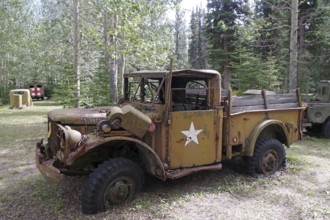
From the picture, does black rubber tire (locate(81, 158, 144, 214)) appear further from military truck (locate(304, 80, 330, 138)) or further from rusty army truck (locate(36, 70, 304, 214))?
military truck (locate(304, 80, 330, 138))

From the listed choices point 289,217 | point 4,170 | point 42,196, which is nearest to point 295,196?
point 289,217

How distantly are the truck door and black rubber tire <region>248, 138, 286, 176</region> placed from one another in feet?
3.00

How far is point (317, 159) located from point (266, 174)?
197 centimetres

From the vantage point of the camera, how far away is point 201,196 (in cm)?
508

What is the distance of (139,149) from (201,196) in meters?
1.15

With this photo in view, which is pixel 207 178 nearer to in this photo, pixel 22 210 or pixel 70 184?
pixel 70 184

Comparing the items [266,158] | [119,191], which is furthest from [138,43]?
[119,191]

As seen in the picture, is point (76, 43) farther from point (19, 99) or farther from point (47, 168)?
point (19, 99)

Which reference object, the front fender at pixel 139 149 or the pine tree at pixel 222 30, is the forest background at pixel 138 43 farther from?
the front fender at pixel 139 149

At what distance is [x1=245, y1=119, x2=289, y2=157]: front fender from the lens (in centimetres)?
578

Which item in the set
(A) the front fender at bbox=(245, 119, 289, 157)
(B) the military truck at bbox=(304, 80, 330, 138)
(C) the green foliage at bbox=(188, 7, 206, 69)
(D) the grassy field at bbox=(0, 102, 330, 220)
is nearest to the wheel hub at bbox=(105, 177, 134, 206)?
(D) the grassy field at bbox=(0, 102, 330, 220)

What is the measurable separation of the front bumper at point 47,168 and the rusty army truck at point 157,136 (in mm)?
13

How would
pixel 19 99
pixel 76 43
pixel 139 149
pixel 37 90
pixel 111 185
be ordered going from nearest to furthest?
pixel 111 185 < pixel 139 149 < pixel 76 43 < pixel 19 99 < pixel 37 90

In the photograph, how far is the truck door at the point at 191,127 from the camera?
16.2 feet
